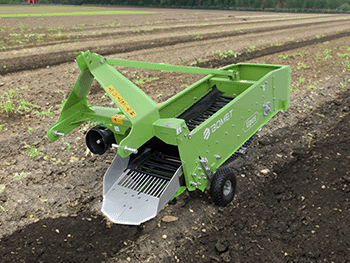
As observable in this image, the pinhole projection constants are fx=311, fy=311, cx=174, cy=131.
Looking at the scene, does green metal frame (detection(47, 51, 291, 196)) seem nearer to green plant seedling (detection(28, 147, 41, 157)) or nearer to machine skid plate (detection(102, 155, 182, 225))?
machine skid plate (detection(102, 155, 182, 225))

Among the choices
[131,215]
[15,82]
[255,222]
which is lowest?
[255,222]

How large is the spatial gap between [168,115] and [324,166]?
2.61 m

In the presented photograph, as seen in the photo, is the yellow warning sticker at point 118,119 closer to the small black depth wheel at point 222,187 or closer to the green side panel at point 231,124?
the green side panel at point 231,124

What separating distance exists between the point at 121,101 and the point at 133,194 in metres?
1.22

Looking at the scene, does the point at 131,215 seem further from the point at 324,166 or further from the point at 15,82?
the point at 15,82

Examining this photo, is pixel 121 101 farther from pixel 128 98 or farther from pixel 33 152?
pixel 33 152

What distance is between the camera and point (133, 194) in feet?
12.9

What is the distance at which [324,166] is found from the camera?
495 cm

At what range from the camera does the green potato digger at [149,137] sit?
140 inches

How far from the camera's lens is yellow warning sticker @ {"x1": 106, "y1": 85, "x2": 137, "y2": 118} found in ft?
11.3

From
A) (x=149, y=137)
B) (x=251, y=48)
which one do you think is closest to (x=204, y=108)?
(x=149, y=137)

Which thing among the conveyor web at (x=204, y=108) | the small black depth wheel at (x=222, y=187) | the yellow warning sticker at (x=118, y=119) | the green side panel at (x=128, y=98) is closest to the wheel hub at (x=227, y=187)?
the small black depth wheel at (x=222, y=187)

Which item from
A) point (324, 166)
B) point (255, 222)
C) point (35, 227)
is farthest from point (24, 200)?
point (324, 166)

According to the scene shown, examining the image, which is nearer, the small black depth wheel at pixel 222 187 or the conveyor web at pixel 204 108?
the small black depth wheel at pixel 222 187
